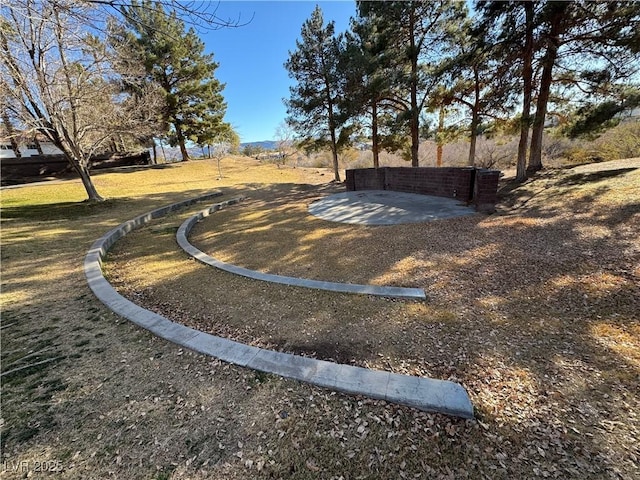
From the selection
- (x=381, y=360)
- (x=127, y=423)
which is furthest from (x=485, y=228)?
(x=127, y=423)

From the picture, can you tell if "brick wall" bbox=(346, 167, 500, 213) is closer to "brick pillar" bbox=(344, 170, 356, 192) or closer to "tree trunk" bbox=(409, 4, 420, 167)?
"brick pillar" bbox=(344, 170, 356, 192)

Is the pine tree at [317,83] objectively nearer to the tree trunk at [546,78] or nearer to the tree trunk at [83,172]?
the tree trunk at [546,78]

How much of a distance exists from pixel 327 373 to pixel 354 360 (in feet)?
1.20

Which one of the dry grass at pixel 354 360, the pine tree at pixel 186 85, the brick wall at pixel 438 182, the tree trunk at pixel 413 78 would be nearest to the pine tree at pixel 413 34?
the tree trunk at pixel 413 78

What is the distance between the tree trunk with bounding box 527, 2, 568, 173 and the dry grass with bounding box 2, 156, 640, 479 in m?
3.97

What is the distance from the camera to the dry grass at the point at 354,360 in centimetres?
146

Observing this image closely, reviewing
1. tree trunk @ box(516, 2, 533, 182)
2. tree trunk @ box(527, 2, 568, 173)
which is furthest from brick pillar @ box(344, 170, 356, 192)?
tree trunk @ box(527, 2, 568, 173)

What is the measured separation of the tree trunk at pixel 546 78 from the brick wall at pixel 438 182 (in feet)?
8.04

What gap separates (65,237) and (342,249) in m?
5.95

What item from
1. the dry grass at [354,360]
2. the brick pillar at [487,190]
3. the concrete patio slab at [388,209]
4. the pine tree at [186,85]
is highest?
the pine tree at [186,85]

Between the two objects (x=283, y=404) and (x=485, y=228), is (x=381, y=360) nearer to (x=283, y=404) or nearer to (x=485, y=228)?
(x=283, y=404)

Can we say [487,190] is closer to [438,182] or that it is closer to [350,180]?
[438,182]

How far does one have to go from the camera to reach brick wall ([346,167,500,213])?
6.25 m

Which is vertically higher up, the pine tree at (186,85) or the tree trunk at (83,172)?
the pine tree at (186,85)
